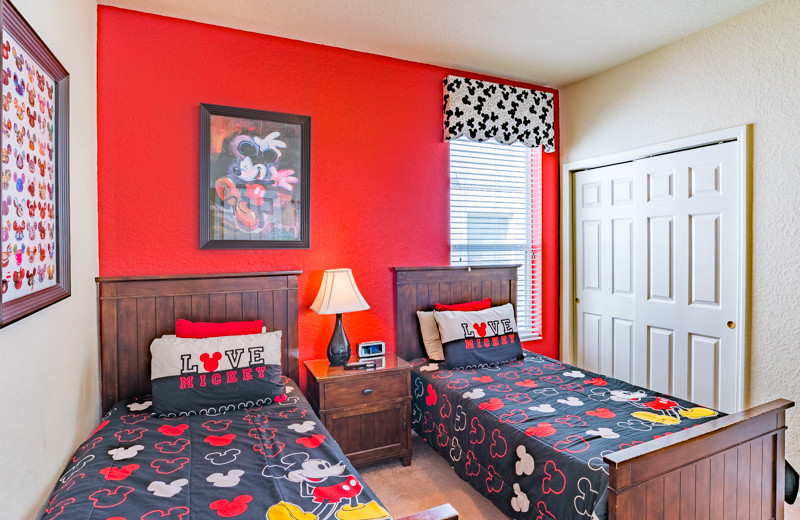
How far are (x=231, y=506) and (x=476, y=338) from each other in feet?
6.27

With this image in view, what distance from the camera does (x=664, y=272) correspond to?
309cm

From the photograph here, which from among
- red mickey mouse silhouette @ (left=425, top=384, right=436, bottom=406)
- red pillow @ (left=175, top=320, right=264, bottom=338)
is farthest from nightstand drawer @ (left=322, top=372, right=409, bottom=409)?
red pillow @ (left=175, top=320, right=264, bottom=338)

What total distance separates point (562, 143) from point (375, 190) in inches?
72.4

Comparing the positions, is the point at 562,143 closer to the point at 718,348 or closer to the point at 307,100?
the point at 718,348

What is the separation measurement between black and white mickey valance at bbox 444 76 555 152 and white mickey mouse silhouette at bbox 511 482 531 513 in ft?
7.72

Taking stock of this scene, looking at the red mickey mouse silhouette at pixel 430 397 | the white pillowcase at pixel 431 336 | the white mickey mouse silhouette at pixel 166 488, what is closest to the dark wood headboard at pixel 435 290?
the white pillowcase at pixel 431 336

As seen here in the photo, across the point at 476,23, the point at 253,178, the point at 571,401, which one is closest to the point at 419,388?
the point at 571,401

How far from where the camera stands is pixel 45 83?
1.65m

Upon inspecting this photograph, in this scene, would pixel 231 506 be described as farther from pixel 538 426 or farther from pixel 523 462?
pixel 538 426

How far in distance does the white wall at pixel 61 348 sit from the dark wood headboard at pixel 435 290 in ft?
5.94

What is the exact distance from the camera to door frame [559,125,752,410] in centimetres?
260

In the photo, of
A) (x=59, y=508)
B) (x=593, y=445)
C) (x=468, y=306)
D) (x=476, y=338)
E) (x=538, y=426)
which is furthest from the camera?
(x=468, y=306)

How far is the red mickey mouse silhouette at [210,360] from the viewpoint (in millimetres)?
2223

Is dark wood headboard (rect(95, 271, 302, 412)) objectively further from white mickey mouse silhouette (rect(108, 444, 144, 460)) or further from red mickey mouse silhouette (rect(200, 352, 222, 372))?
white mickey mouse silhouette (rect(108, 444, 144, 460))
